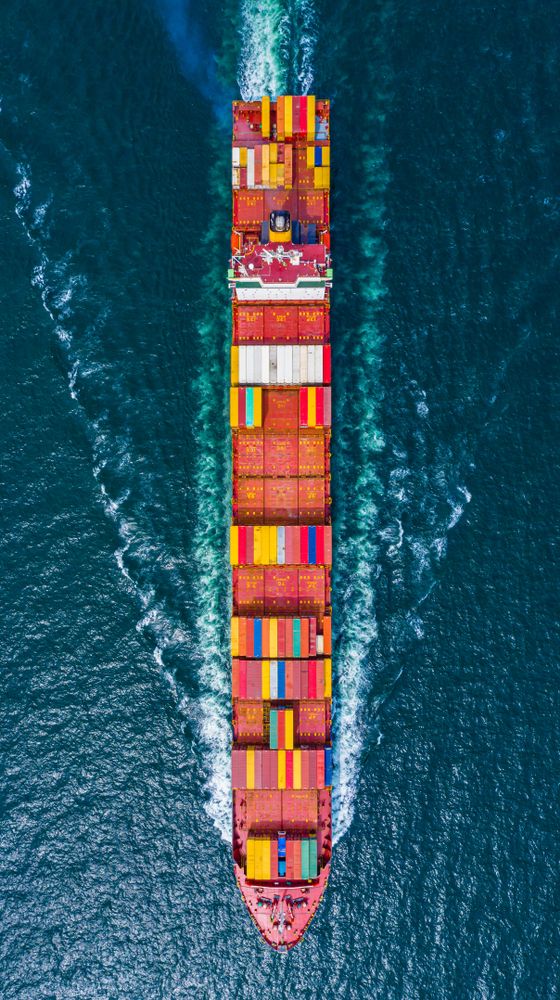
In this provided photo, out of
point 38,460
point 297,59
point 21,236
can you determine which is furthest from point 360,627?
point 297,59

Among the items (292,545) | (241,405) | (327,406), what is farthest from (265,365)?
(292,545)

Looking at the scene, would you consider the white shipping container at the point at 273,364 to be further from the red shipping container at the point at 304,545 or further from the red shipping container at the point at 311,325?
the red shipping container at the point at 304,545

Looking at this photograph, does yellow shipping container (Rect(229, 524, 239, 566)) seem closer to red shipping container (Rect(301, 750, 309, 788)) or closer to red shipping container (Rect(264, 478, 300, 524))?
red shipping container (Rect(264, 478, 300, 524))

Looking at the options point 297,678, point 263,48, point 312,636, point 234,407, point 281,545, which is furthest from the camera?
point 263,48

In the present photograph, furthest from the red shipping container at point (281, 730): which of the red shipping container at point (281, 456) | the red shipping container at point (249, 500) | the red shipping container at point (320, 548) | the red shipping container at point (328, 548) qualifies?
the red shipping container at point (281, 456)

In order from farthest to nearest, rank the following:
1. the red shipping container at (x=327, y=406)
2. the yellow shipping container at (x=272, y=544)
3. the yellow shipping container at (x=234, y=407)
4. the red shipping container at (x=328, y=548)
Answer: the yellow shipping container at (x=234, y=407), the red shipping container at (x=327, y=406), the red shipping container at (x=328, y=548), the yellow shipping container at (x=272, y=544)

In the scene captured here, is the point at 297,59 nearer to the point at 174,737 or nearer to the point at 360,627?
the point at 360,627

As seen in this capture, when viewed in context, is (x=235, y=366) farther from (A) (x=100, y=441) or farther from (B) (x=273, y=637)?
(B) (x=273, y=637)
